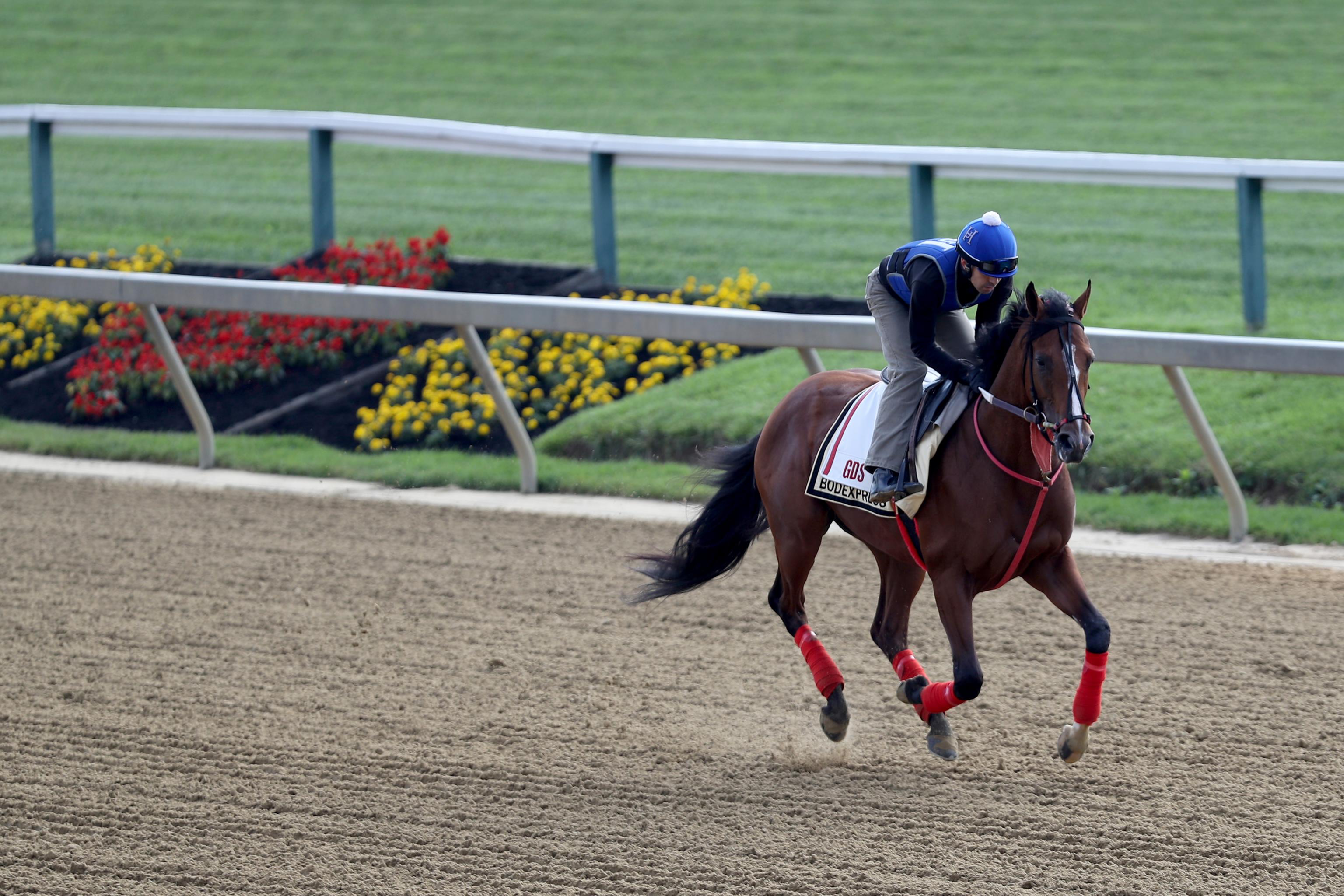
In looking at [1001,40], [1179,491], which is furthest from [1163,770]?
[1001,40]

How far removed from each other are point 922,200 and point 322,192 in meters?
4.99

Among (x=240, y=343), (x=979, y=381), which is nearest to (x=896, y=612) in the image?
(x=979, y=381)

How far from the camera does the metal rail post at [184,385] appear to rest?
899 centimetres

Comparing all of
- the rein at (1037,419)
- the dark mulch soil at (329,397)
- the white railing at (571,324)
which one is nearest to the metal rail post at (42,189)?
the dark mulch soil at (329,397)

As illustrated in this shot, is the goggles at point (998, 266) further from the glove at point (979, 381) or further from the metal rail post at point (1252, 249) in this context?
the metal rail post at point (1252, 249)

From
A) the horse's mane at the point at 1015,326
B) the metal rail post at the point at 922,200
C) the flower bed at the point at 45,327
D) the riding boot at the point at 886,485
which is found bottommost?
A: the riding boot at the point at 886,485

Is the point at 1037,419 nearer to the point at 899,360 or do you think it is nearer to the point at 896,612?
the point at 899,360

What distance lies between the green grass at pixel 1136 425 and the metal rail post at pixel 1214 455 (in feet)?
2.15

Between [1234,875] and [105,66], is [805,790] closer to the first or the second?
[1234,875]

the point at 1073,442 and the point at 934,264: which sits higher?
the point at 934,264

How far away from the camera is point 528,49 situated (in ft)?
71.4

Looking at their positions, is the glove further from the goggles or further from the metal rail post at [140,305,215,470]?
the metal rail post at [140,305,215,470]

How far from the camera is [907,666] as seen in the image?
17.3ft

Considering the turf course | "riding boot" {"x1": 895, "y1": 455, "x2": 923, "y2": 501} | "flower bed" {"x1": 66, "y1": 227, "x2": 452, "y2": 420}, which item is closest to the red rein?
"riding boot" {"x1": 895, "y1": 455, "x2": 923, "y2": 501}
